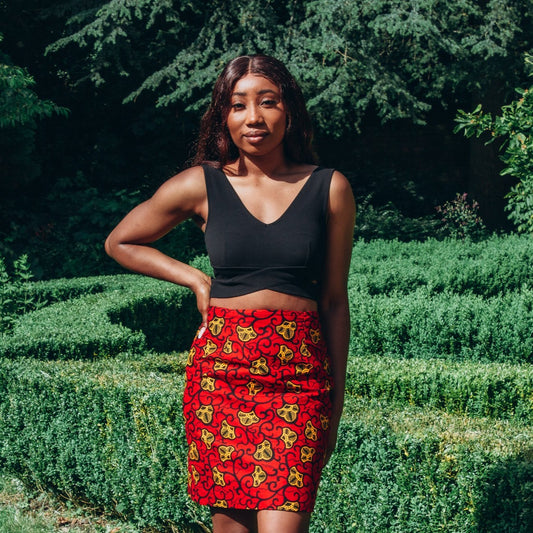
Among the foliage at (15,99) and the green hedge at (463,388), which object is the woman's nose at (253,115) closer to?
the green hedge at (463,388)

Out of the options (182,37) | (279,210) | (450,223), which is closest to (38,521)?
(279,210)

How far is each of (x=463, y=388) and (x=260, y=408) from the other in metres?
3.08

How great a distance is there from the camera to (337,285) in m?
2.39

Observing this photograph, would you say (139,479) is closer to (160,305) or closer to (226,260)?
(226,260)

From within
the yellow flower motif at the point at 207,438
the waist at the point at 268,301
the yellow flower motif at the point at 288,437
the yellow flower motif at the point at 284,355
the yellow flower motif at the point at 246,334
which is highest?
the waist at the point at 268,301

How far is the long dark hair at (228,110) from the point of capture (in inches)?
93.8

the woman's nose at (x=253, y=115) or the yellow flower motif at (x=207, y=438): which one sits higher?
the woman's nose at (x=253, y=115)

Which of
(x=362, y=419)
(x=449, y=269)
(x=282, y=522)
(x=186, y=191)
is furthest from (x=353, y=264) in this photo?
(x=282, y=522)

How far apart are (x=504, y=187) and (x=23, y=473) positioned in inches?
491

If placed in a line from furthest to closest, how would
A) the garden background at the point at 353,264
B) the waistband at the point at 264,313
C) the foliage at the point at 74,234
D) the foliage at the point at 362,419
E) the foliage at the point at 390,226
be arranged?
1. the foliage at the point at 390,226
2. the foliage at the point at 74,234
3. the garden background at the point at 353,264
4. the foliage at the point at 362,419
5. the waistband at the point at 264,313

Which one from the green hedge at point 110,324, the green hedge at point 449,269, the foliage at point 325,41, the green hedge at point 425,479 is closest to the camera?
the green hedge at point 425,479

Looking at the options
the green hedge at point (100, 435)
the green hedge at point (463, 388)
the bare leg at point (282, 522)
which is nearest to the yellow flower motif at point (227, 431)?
the bare leg at point (282, 522)

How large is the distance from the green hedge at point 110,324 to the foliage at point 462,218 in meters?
7.12

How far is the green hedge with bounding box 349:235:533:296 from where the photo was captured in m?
8.02
